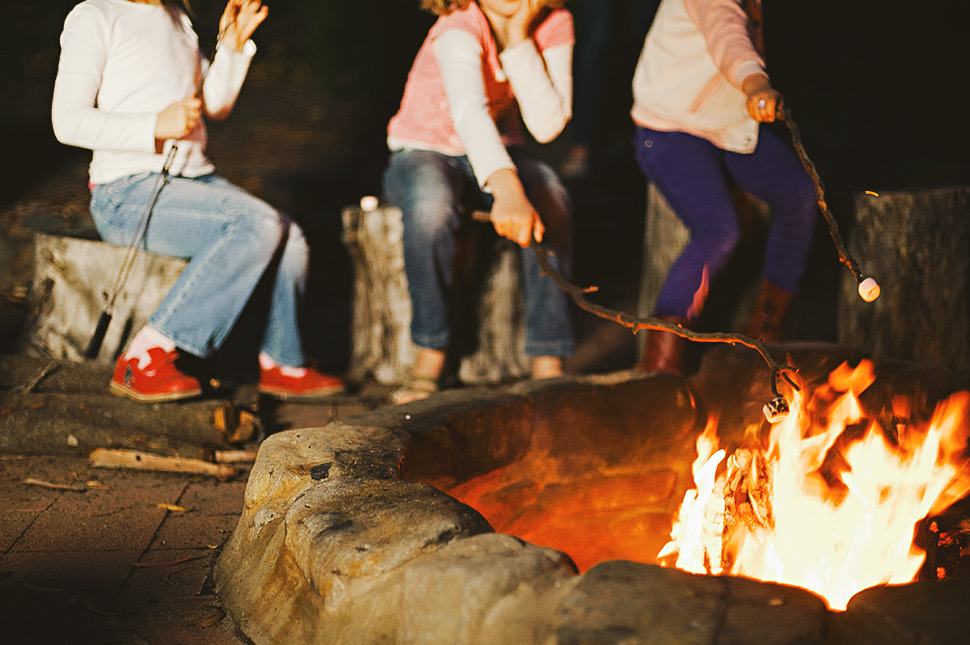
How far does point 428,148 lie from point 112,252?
3.83ft

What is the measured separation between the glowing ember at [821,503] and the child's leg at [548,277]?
1011mm

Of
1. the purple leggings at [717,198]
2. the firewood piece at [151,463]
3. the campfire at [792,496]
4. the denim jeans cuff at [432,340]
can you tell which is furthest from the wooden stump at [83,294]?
the purple leggings at [717,198]

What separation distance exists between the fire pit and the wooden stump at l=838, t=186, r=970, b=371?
99cm

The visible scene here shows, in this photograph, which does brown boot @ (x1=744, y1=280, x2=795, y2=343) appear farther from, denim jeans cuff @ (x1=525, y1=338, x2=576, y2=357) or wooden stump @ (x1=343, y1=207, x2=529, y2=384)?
wooden stump @ (x1=343, y1=207, x2=529, y2=384)

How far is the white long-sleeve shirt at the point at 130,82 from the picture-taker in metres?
2.86

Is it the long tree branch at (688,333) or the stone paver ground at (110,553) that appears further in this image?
the long tree branch at (688,333)

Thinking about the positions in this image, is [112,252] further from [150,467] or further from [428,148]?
[428,148]

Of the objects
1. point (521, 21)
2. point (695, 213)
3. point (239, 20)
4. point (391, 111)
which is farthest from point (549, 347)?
point (391, 111)

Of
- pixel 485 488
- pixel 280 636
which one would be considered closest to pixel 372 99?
pixel 485 488

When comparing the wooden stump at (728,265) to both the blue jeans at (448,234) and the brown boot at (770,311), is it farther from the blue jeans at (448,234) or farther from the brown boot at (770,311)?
the blue jeans at (448,234)

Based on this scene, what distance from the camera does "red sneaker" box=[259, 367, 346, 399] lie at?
3.36m

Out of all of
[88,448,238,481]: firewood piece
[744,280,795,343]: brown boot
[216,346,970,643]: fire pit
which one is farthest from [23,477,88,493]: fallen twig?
[744,280,795,343]: brown boot

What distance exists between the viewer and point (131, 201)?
9.89 ft

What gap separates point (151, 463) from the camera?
273 centimetres
